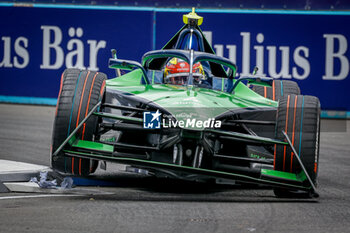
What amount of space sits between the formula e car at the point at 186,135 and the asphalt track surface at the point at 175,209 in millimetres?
265

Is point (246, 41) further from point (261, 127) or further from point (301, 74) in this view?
point (261, 127)

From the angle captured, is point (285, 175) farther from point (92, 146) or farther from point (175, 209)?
point (92, 146)

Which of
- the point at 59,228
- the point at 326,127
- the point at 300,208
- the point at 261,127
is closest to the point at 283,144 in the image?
the point at 300,208

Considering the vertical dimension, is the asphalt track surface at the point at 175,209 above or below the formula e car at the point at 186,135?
below

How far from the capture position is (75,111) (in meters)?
6.55

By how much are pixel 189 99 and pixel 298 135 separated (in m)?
1.07

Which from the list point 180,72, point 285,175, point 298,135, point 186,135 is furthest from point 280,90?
point 186,135

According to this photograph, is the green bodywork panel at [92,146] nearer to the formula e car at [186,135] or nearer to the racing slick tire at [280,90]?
the formula e car at [186,135]

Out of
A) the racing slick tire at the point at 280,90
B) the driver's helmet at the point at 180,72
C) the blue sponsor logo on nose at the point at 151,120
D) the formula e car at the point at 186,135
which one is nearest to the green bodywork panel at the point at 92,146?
the formula e car at the point at 186,135

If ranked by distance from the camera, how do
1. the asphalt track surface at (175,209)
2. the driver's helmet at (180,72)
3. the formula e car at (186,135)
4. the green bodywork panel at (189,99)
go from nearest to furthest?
the asphalt track surface at (175,209) → the formula e car at (186,135) → the green bodywork panel at (189,99) → the driver's helmet at (180,72)

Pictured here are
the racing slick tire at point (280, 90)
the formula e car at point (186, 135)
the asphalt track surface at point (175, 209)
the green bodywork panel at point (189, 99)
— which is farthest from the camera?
the racing slick tire at point (280, 90)

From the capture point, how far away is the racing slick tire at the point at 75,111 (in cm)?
650

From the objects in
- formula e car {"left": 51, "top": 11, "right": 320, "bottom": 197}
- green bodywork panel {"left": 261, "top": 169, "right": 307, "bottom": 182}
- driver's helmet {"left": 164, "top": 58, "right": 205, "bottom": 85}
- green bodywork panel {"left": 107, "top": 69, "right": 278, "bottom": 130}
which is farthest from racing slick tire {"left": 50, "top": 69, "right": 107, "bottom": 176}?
green bodywork panel {"left": 261, "top": 169, "right": 307, "bottom": 182}

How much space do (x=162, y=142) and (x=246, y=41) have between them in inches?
338
